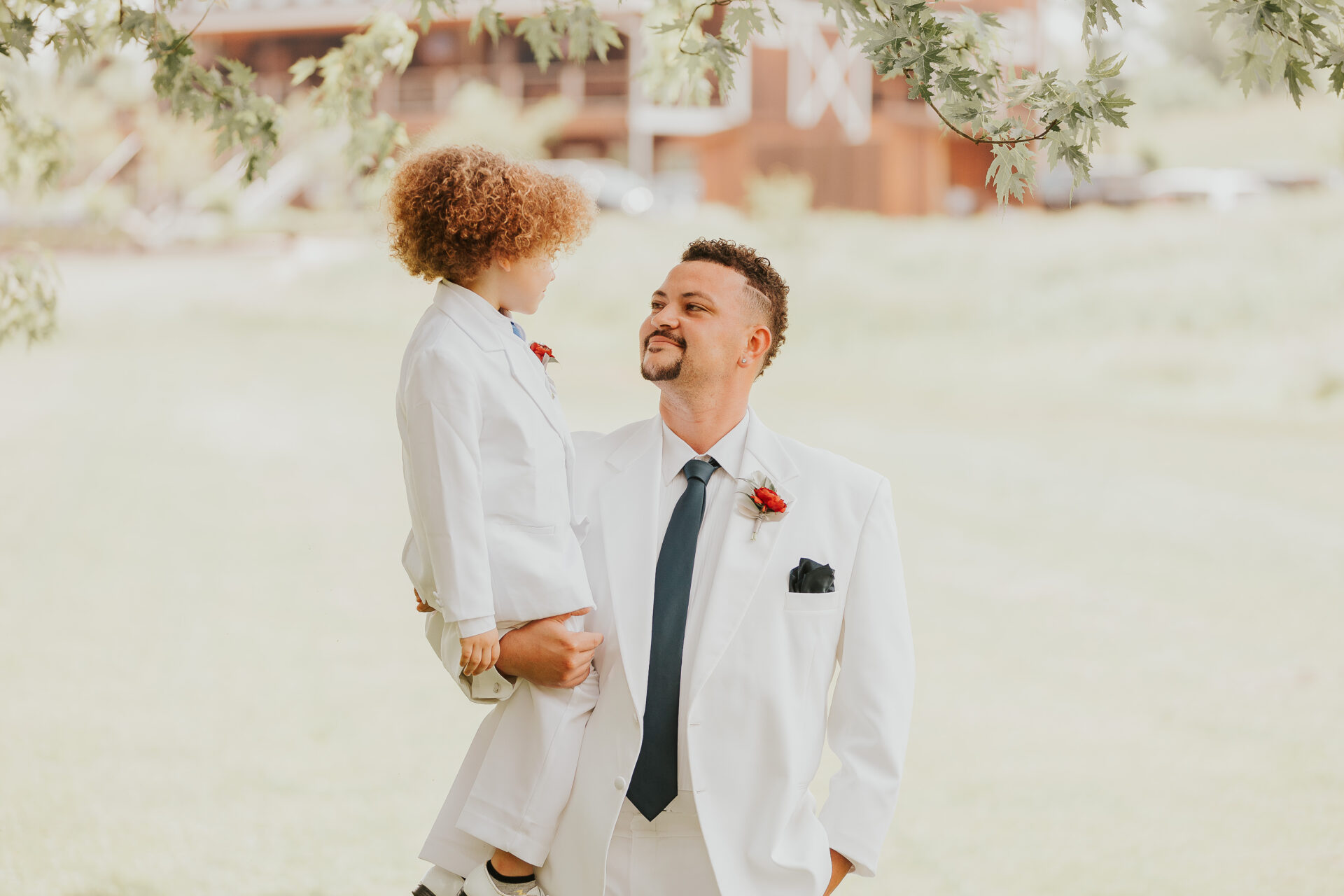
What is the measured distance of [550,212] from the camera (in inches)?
101

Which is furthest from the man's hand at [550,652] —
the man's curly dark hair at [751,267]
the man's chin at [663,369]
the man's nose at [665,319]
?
the man's curly dark hair at [751,267]

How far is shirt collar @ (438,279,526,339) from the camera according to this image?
2510mm

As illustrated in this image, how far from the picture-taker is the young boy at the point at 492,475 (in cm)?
235

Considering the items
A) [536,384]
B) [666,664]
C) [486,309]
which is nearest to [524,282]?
[486,309]

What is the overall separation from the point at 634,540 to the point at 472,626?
0.43 metres

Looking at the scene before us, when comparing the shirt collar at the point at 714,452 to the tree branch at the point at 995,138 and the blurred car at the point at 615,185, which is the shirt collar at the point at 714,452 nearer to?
the tree branch at the point at 995,138

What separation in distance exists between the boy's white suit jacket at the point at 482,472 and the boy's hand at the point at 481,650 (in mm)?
17

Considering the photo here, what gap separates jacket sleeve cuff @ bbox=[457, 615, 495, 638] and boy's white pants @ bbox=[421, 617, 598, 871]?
19 centimetres

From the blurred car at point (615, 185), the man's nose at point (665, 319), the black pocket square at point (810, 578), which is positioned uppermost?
the blurred car at point (615, 185)

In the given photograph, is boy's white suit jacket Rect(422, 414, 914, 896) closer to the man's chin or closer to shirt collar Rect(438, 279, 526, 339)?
the man's chin

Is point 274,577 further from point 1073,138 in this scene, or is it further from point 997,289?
point 997,289

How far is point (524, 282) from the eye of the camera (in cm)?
260

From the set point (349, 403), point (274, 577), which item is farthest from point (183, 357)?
point (274, 577)

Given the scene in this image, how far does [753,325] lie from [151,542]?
1160cm
